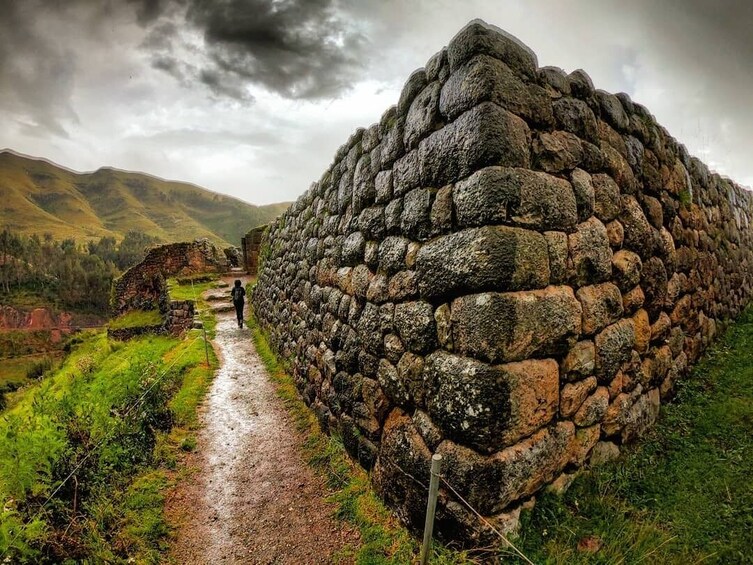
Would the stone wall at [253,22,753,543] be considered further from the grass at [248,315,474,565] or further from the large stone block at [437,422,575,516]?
Result: the grass at [248,315,474,565]

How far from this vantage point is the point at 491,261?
2.42 m

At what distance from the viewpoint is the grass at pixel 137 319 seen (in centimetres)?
2003

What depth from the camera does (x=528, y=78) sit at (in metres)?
2.85

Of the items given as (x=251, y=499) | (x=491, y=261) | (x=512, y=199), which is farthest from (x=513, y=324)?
(x=251, y=499)

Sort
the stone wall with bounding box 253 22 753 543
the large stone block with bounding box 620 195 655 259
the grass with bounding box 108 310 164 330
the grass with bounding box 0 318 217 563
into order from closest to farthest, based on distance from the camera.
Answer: the stone wall with bounding box 253 22 753 543
the grass with bounding box 0 318 217 563
the large stone block with bounding box 620 195 655 259
the grass with bounding box 108 310 164 330

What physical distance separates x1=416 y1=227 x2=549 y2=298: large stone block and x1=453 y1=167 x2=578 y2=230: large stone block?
0.32 ft

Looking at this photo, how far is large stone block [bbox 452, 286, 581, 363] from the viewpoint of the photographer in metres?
2.38

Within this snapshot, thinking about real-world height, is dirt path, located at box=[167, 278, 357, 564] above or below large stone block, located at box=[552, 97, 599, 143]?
below

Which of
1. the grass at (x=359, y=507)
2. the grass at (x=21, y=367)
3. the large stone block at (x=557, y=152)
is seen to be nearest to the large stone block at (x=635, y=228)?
the large stone block at (x=557, y=152)

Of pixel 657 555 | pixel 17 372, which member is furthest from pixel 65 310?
pixel 657 555

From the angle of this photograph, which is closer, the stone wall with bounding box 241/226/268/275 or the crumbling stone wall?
the crumbling stone wall

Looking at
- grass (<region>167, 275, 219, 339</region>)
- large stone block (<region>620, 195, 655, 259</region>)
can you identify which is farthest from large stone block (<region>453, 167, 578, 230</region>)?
grass (<region>167, 275, 219, 339</region>)

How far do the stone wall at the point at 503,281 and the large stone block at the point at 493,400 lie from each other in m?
0.01

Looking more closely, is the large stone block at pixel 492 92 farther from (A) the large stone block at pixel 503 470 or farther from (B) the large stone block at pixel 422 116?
(A) the large stone block at pixel 503 470
